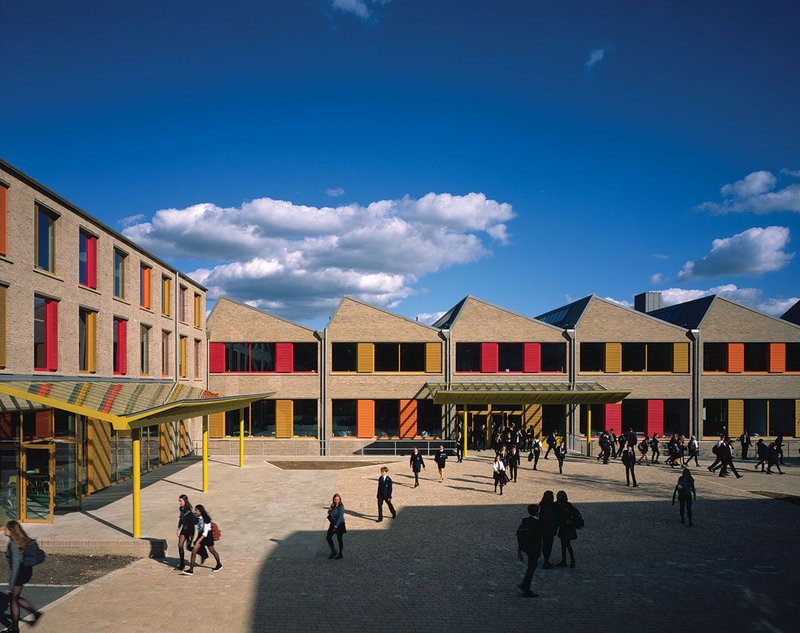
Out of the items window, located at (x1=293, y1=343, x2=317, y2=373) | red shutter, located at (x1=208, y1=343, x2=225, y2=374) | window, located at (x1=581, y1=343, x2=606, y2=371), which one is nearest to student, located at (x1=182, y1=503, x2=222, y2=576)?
window, located at (x1=293, y1=343, x2=317, y2=373)

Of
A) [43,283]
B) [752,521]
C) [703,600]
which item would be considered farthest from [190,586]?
[752,521]

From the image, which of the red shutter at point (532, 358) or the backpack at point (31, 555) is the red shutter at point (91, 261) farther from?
the red shutter at point (532, 358)

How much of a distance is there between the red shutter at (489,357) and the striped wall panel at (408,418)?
4752 millimetres

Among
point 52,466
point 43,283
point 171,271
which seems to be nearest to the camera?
point 52,466

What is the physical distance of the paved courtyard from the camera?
10078mm

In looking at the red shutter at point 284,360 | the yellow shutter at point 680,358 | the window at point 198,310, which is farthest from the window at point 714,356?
the window at point 198,310

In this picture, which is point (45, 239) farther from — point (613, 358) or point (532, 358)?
point (613, 358)

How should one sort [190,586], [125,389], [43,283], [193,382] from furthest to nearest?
[193,382] → [125,389] → [43,283] → [190,586]

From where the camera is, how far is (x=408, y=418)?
34.2 m

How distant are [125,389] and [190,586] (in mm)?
10541

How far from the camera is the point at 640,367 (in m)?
34.9

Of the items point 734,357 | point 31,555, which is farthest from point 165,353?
point 734,357

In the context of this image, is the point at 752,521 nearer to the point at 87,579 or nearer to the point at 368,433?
the point at 87,579

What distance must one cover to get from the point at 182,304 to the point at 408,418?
1448 cm
